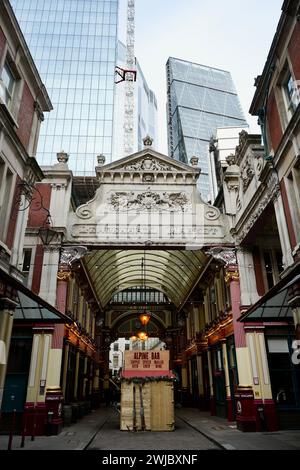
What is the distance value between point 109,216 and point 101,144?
51.5m

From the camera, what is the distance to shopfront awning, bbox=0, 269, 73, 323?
33.7 feet

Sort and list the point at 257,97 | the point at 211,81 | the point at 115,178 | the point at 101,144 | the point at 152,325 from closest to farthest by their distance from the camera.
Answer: the point at 257,97 → the point at 115,178 → the point at 152,325 → the point at 101,144 → the point at 211,81

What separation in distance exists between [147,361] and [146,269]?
16909 mm

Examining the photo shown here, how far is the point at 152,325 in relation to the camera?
4450 cm

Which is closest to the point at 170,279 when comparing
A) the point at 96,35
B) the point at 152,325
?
the point at 152,325

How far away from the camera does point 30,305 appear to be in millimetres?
13641

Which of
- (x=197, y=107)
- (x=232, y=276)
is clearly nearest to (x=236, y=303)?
(x=232, y=276)

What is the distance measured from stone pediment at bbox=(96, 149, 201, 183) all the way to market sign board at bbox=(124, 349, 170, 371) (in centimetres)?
927

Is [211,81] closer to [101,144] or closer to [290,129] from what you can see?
[101,144]

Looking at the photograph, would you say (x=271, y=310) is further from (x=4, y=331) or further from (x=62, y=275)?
(x=4, y=331)

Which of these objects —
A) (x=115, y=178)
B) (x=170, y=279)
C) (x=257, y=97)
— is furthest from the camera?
(x=170, y=279)

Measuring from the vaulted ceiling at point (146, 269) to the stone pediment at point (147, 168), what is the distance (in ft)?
18.0

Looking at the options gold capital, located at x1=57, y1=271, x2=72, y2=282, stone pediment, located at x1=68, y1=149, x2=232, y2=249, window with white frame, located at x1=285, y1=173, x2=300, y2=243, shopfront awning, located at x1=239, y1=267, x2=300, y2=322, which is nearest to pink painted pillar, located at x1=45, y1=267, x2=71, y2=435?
gold capital, located at x1=57, y1=271, x2=72, y2=282

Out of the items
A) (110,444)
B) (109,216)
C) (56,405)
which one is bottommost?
(110,444)
